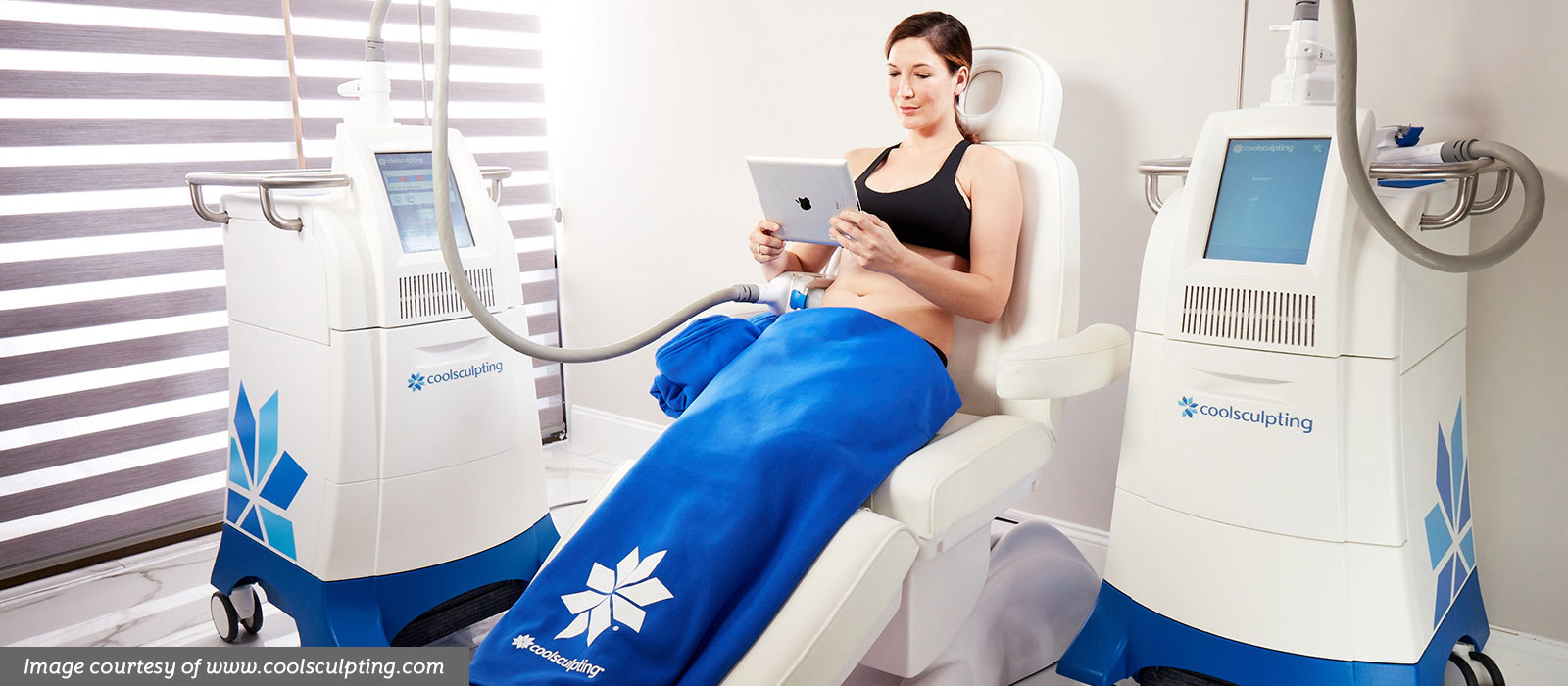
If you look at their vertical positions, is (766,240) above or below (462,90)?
below

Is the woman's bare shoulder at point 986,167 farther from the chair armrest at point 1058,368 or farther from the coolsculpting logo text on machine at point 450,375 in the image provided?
the coolsculpting logo text on machine at point 450,375

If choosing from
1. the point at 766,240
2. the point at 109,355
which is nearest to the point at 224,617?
the point at 109,355

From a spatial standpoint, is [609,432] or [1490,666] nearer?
[1490,666]

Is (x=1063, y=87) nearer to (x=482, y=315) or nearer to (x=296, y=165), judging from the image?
(x=482, y=315)

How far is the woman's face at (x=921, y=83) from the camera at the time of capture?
5.60 ft

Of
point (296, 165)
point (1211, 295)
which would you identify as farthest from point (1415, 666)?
point (296, 165)

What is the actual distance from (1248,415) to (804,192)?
702 mm

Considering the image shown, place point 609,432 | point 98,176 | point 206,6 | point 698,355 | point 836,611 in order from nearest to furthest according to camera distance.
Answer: point 836,611 < point 698,355 < point 98,176 < point 206,6 < point 609,432

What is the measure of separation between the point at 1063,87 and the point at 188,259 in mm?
1934

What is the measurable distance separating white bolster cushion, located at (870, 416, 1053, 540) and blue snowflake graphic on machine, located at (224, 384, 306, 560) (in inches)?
39.9

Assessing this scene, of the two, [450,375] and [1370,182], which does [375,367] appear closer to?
[450,375]

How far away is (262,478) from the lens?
1771 millimetres

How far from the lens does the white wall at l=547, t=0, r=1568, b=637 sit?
1590 mm

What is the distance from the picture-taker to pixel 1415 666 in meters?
1.28
